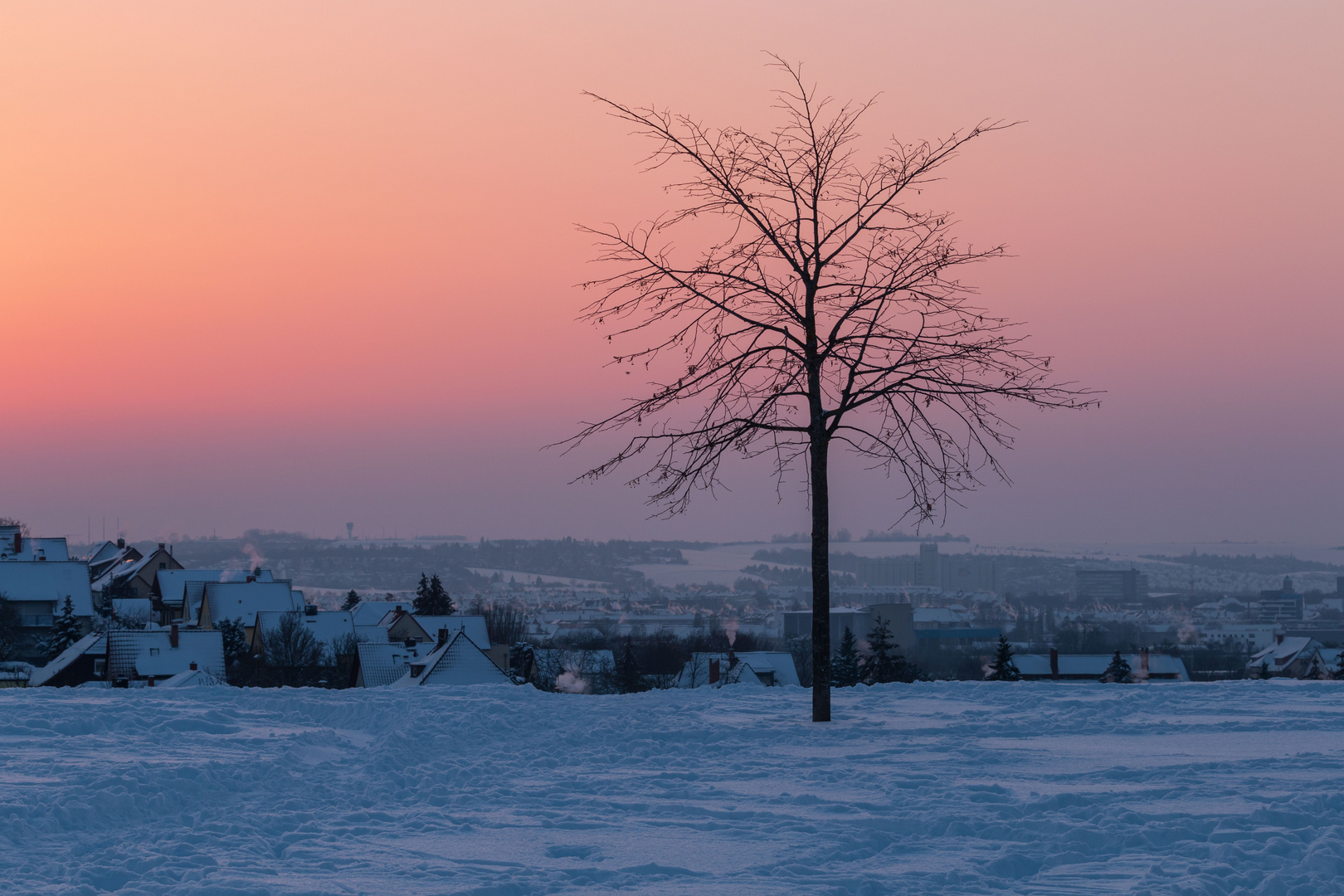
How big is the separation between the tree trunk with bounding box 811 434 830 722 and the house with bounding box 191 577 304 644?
50.2 metres

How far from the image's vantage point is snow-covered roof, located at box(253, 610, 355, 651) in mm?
53562

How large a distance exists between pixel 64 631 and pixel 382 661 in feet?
49.3

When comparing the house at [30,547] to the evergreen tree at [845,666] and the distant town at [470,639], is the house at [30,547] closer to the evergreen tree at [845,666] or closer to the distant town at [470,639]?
the distant town at [470,639]

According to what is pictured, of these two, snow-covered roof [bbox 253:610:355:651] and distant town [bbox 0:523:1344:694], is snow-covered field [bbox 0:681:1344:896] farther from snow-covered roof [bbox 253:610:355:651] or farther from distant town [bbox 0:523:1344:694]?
snow-covered roof [bbox 253:610:355:651]

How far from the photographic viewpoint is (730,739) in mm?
9711

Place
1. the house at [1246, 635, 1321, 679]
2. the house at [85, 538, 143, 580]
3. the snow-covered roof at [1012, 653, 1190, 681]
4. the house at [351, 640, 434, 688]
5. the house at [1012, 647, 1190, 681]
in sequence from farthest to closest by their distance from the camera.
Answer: the house at [85, 538, 143, 580] → the house at [1246, 635, 1321, 679] → the snow-covered roof at [1012, 653, 1190, 681] → the house at [1012, 647, 1190, 681] → the house at [351, 640, 434, 688]

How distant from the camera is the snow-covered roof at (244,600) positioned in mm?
57625

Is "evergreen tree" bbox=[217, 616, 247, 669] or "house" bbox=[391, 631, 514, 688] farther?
"evergreen tree" bbox=[217, 616, 247, 669]

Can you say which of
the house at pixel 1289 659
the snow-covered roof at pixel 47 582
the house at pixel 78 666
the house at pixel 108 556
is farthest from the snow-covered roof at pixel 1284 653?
the house at pixel 108 556

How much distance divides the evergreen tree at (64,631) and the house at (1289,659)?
5435cm

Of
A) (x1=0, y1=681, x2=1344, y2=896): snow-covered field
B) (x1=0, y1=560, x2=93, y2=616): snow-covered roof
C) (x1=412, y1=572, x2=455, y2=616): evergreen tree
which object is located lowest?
(x1=412, y1=572, x2=455, y2=616): evergreen tree

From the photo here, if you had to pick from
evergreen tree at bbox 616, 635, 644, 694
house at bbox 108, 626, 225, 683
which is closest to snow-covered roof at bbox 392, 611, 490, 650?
evergreen tree at bbox 616, 635, 644, 694

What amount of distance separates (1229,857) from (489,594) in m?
162

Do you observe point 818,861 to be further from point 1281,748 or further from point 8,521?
point 8,521
